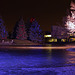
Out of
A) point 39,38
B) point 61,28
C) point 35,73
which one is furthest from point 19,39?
point 35,73

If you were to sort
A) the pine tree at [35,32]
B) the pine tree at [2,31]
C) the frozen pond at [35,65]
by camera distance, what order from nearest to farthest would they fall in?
1. the frozen pond at [35,65]
2. the pine tree at [2,31]
3. the pine tree at [35,32]

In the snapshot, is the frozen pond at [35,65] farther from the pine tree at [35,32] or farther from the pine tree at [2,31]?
the pine tree at [35,32]

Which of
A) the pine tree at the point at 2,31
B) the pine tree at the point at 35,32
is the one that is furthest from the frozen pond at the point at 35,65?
the pine tree at the point at 35,32

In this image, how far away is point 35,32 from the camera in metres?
65.9

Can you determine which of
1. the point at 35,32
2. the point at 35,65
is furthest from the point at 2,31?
the point at 35,65

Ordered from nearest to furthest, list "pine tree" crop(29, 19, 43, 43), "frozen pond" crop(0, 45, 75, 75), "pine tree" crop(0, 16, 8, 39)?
"frozen pond" crop(0, 45, 75, 75), "pine tree" crop(0, 16, 8, 39), "pine tree" crop(29, 19, 43, 43)

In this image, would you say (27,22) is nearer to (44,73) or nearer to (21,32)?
(21,32)

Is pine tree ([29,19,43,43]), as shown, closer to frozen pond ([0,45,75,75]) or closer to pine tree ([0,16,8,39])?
pine tree ([0,16,8,39])

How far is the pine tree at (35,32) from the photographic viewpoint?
65569mm

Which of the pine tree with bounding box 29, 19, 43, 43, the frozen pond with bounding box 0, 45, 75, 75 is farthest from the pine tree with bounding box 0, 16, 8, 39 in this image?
the frozen pond with bounding box 0, 45, 75, 75

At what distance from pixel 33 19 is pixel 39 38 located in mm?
9140

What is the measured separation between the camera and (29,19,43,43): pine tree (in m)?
65.6

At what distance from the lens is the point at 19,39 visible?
66000 millimetres

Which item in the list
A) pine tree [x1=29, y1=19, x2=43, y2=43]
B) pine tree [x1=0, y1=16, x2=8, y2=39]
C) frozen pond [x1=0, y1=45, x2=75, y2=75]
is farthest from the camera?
pine tree [x1=29, y1=19, x2=43, y2=43]
